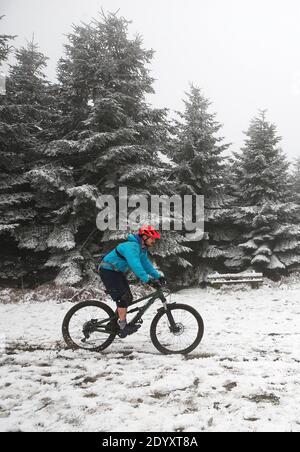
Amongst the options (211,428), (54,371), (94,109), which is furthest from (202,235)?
(211,428)

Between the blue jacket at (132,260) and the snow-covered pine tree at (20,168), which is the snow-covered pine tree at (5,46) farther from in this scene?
the blue jacket at (132,260)

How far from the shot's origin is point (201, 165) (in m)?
18.7

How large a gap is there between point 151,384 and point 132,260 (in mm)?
2260

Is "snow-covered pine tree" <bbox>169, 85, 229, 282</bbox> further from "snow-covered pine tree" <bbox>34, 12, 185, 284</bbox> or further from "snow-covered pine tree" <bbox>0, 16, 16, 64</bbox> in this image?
"snow-covered pine tree" <bbox>0, 16, 16, 64</bbox>

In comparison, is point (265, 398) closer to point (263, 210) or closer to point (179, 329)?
point (179, 329)

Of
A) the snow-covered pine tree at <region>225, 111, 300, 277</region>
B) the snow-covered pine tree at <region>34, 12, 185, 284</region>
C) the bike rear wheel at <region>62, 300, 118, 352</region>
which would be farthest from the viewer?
the snow-covered pine tree at <region>225, 111, 300, 277</region>

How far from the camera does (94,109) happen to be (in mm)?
14469

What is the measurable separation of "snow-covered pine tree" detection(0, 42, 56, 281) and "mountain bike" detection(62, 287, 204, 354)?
319 inches

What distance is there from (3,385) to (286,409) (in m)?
4.18

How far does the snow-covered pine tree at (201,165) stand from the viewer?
60.0ft

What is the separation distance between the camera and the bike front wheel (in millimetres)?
6484

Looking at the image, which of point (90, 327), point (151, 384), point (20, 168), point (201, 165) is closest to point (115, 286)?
point (90, 327)

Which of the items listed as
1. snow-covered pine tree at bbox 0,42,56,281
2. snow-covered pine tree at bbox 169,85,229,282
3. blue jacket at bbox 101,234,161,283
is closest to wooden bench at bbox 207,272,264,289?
snow-covered pine tree at bbox 169,85,229,282

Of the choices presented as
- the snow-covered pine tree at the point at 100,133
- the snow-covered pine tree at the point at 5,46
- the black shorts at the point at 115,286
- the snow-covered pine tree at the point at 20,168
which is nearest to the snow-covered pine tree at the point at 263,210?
the snow-covered pine tree at the point at 100,133
